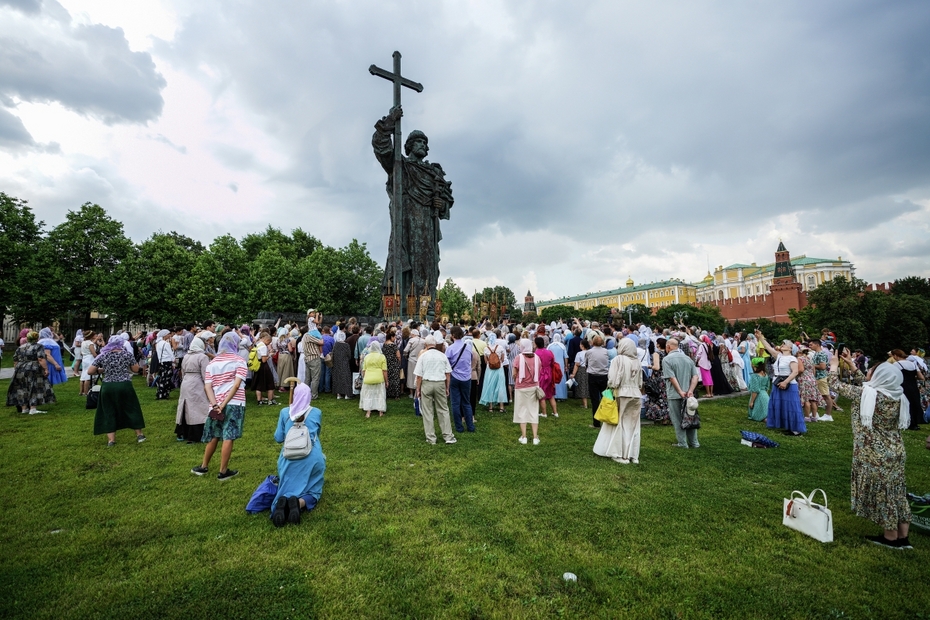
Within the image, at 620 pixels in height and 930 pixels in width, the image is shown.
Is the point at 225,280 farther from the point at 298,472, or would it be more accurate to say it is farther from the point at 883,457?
the point at 883,457

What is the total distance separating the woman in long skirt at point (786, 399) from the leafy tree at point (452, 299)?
51924 millimetres

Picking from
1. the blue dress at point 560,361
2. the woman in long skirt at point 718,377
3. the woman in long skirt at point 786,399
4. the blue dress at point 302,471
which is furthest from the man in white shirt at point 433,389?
the woman in long skirt at point 718,377

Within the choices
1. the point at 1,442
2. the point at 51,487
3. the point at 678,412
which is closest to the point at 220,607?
the point at 51,487

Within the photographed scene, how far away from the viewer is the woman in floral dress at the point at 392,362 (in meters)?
10.8

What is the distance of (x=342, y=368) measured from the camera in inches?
444

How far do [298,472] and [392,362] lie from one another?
6574mm

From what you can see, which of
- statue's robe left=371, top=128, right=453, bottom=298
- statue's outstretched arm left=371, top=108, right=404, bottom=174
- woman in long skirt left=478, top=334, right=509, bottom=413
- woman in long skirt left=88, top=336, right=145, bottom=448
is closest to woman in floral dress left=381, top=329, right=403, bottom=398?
woman in long skirt left=478, top=334, right=509, bottom=413

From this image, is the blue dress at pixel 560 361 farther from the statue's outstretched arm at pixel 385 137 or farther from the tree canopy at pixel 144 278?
the tree canopy at pixel 144 278

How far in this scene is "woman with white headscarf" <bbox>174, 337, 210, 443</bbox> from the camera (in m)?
6.58

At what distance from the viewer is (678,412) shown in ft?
23.4

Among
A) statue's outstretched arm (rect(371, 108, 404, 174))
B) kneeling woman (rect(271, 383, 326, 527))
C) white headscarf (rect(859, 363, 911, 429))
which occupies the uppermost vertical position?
statue's outstretched arm (rect(371, 108, 404, 174))

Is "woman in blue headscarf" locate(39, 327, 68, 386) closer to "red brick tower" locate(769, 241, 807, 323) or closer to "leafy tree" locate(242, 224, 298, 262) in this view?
"leafy tree" locate(242, 224, 298, 262)

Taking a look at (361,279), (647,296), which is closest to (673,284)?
(647,296)

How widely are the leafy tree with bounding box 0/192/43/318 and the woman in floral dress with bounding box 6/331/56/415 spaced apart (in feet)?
92.2
